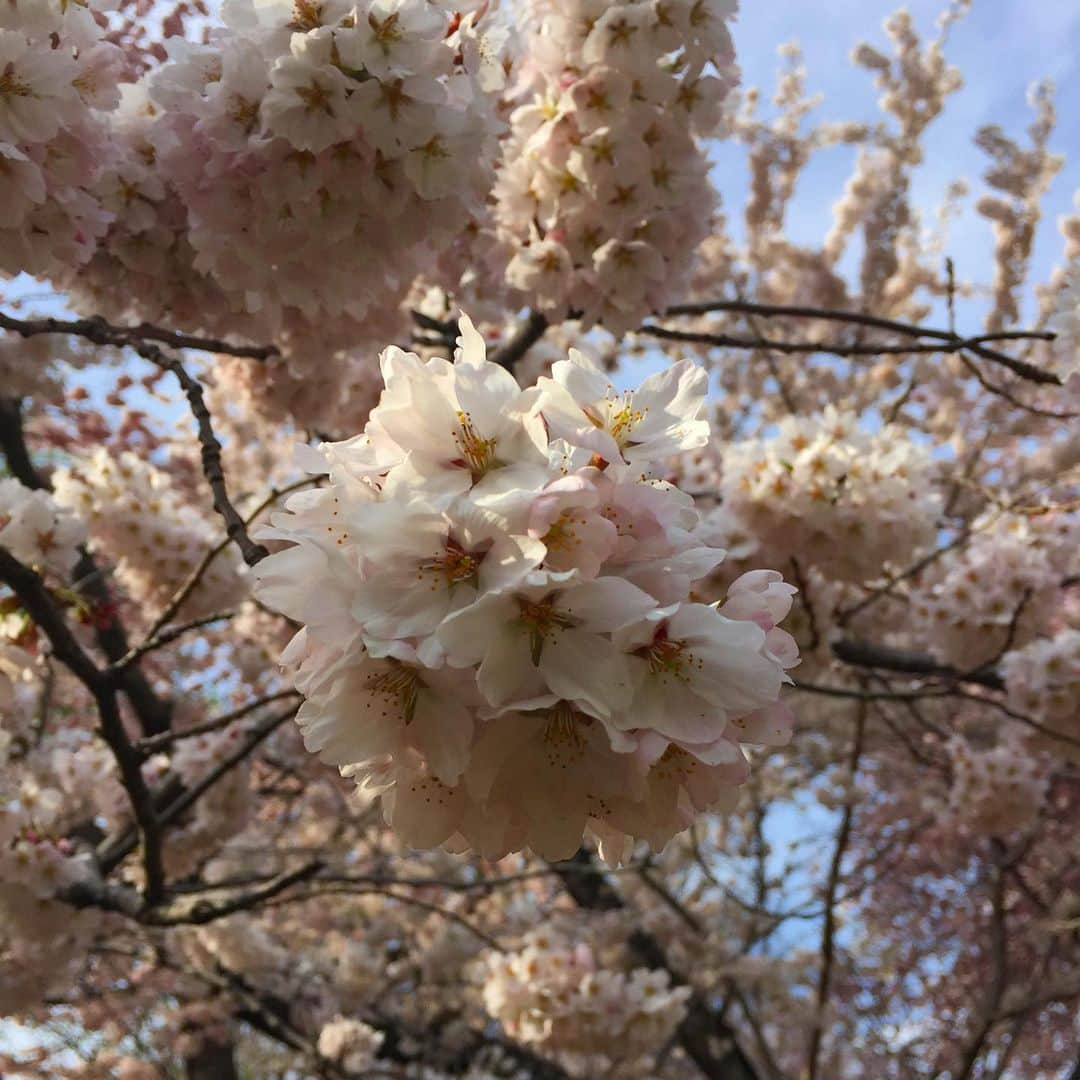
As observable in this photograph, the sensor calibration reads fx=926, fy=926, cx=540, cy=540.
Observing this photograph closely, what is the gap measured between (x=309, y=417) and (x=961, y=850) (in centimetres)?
761

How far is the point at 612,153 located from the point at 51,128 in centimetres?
131

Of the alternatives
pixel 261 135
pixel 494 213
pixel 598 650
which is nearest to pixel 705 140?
pixel 494 213

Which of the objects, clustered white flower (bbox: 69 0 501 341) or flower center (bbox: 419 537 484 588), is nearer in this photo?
flower center (bbox: 419 537 484 588)

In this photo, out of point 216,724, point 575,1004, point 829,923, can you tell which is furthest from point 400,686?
point 829,923

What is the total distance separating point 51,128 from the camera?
1681 mm

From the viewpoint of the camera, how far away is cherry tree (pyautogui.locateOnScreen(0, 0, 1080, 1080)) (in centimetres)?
98

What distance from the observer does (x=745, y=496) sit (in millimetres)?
3111

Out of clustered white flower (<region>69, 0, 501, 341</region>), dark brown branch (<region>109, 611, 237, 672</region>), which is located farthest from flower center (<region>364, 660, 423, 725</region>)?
clustered white flower (<region>69, 0, 501, 341</region>)

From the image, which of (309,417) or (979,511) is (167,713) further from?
(979,511)

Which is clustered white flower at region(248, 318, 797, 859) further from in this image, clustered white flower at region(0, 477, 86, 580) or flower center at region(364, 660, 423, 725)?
clustered white flower at region(0, 477, 86, 580)

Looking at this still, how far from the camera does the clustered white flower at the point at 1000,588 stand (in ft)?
11.2

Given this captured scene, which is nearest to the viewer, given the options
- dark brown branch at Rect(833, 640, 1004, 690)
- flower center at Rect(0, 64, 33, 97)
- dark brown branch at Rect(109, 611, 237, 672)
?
flower center at Rect(0, 64, 33, 97)

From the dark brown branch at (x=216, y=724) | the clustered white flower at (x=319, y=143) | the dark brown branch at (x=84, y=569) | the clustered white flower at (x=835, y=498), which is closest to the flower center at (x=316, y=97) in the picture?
the clustered white flower at (x=319, y=143)

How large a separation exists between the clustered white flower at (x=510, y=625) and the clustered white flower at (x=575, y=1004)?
3416 mm
